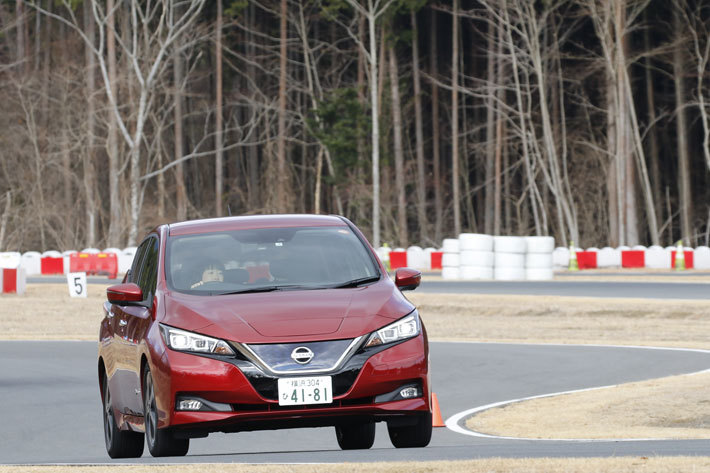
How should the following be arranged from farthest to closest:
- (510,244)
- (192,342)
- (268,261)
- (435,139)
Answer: (435,139), (510,244), (268,261), (192,342)

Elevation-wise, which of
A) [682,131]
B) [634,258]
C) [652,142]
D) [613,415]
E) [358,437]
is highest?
[682,131]

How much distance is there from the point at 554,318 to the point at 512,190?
48331mm

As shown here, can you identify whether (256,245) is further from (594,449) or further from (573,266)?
(573,266)

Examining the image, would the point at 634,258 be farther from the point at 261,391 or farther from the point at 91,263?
the point at 261,391

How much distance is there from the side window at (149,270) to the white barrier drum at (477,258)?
31645 millimetres

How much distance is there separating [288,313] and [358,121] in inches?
2113

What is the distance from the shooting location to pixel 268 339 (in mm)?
8445

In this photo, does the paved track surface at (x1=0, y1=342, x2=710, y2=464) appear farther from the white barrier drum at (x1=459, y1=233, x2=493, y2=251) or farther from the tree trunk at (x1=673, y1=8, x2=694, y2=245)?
the tree trunk at (x1=673, y1=8, x2=694, y2=245)

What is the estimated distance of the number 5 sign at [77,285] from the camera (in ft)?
122

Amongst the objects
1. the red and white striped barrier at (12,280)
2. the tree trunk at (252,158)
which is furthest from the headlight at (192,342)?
the tree trunk at (252,158)

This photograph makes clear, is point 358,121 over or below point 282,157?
over

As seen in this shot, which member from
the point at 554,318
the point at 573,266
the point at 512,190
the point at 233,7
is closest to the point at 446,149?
the point at 512,190

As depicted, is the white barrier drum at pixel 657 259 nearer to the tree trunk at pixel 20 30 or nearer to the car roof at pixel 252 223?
the tree trunk at pixel 20 30

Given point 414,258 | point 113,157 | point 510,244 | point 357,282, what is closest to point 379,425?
point 357,282
